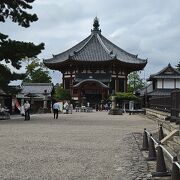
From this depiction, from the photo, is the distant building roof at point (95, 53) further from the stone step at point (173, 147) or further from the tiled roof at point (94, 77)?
the stone step at point (173, 147)

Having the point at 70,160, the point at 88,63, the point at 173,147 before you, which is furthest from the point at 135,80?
the point at 70,160

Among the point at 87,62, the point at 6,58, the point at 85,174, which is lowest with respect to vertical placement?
the point at 85,174

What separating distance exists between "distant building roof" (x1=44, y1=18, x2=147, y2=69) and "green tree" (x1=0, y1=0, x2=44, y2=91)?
131ft

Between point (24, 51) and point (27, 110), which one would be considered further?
point (27, 110)

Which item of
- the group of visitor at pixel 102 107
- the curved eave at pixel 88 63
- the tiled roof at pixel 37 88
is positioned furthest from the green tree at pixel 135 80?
the tiled roof at pixel 37 88

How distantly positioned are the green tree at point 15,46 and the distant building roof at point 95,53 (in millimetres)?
40042

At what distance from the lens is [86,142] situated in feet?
55.6

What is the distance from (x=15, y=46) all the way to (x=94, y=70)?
44.8m

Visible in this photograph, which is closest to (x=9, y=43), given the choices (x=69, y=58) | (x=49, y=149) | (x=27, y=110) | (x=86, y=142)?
(x=27, y=110)

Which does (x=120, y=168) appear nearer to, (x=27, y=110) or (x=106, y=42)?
(x=27, y=110)

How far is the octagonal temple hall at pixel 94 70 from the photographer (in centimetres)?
7306

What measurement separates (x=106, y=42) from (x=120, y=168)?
74.1m

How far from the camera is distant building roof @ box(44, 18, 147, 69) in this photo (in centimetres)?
7481

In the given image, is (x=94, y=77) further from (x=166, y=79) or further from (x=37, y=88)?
(x=166, y=79)
